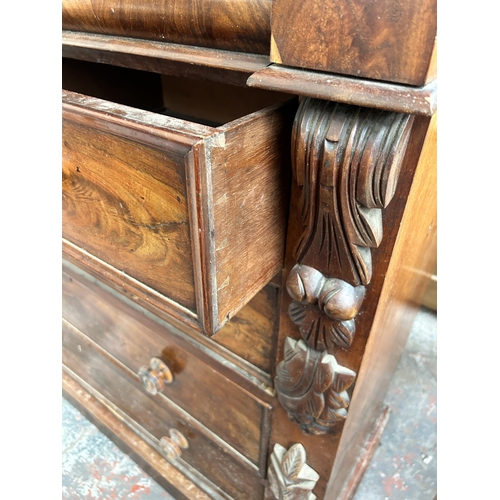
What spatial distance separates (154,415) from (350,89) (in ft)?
2.82

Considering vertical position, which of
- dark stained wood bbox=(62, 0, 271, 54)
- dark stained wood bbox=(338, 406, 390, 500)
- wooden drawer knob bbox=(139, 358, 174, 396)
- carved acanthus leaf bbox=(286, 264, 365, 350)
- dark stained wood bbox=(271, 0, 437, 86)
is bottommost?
dark stained wood bbox=(338, 406, 390, 500)

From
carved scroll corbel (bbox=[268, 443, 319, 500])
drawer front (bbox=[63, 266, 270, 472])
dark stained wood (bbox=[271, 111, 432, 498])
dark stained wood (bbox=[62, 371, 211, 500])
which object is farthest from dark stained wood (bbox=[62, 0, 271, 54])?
dark stained wood (bbox=[62, 371, 211, 500])

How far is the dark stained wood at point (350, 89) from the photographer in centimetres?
30

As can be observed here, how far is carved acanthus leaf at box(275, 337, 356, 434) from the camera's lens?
0.55 m

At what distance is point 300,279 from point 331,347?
0.12m

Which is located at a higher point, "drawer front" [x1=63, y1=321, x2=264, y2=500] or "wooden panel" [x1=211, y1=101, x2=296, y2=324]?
"wooden panel" [x1=211, y1=101, x2=296, y2=324]

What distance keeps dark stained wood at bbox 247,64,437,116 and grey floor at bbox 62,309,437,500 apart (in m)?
0.92

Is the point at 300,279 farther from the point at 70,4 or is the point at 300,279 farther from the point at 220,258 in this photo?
the point at 70,4

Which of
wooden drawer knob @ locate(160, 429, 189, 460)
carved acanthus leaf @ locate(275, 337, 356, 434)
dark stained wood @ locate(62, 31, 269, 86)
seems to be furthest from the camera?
wooden drawer knob @ locate(160, 429, 189, 460)

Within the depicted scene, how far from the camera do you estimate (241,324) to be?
25.0 inches

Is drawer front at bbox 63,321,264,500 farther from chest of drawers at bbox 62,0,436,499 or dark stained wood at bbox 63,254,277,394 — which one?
dark stained wood at bbox 63,254,277,394

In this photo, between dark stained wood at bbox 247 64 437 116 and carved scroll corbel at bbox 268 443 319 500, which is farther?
carved scroll corbel at bbox 268 443 319 500

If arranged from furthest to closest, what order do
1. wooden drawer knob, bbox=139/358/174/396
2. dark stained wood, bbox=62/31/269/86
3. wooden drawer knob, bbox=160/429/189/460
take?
wooden drawer knob, bbox=160/429/189/460
wooden drawer knob, bbox=139/358/174/396
dark stained wood, bbox=62/31/269/86

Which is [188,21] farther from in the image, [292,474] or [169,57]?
[292,474]
